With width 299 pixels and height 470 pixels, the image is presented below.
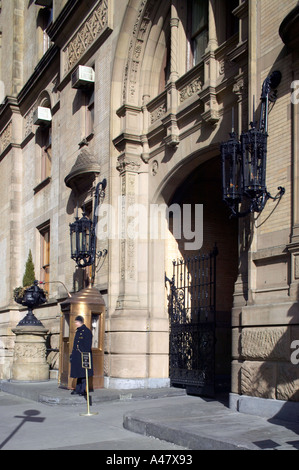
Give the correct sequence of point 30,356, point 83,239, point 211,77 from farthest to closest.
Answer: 1. point 30,356
2. point 83,239
3. point 211,77

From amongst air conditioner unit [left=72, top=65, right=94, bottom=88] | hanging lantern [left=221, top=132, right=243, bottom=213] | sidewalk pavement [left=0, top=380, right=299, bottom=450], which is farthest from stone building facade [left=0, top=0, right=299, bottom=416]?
sidewalk pavement [left=0, top=380, right=299, bottom=450]

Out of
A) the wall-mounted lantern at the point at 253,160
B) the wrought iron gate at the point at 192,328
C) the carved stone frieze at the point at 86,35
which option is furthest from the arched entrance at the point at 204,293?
the carved stone frieze at the point at 86,35

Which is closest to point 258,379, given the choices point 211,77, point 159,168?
point 211,77

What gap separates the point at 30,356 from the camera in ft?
60.8

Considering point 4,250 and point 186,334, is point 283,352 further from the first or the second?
point 4,250

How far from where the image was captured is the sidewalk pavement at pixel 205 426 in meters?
7.58

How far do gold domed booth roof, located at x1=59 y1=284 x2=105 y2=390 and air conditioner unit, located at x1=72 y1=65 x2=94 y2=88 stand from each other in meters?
6.55

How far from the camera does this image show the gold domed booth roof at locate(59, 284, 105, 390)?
15102 mm

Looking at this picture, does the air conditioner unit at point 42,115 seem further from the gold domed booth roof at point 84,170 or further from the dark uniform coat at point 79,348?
the dark uniform coat at point 79,348

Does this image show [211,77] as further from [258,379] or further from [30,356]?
[30,356]

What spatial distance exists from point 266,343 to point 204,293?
6.32 metres

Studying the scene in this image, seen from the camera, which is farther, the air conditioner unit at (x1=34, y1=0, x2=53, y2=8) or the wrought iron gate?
the air conditioner unit at (x1=34, y1=0, x2=53, y2=8)

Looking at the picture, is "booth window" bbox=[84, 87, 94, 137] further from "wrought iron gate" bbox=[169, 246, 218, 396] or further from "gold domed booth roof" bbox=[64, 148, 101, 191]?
"wrought iron gate" bbox=[169, 246, 218, 396]
